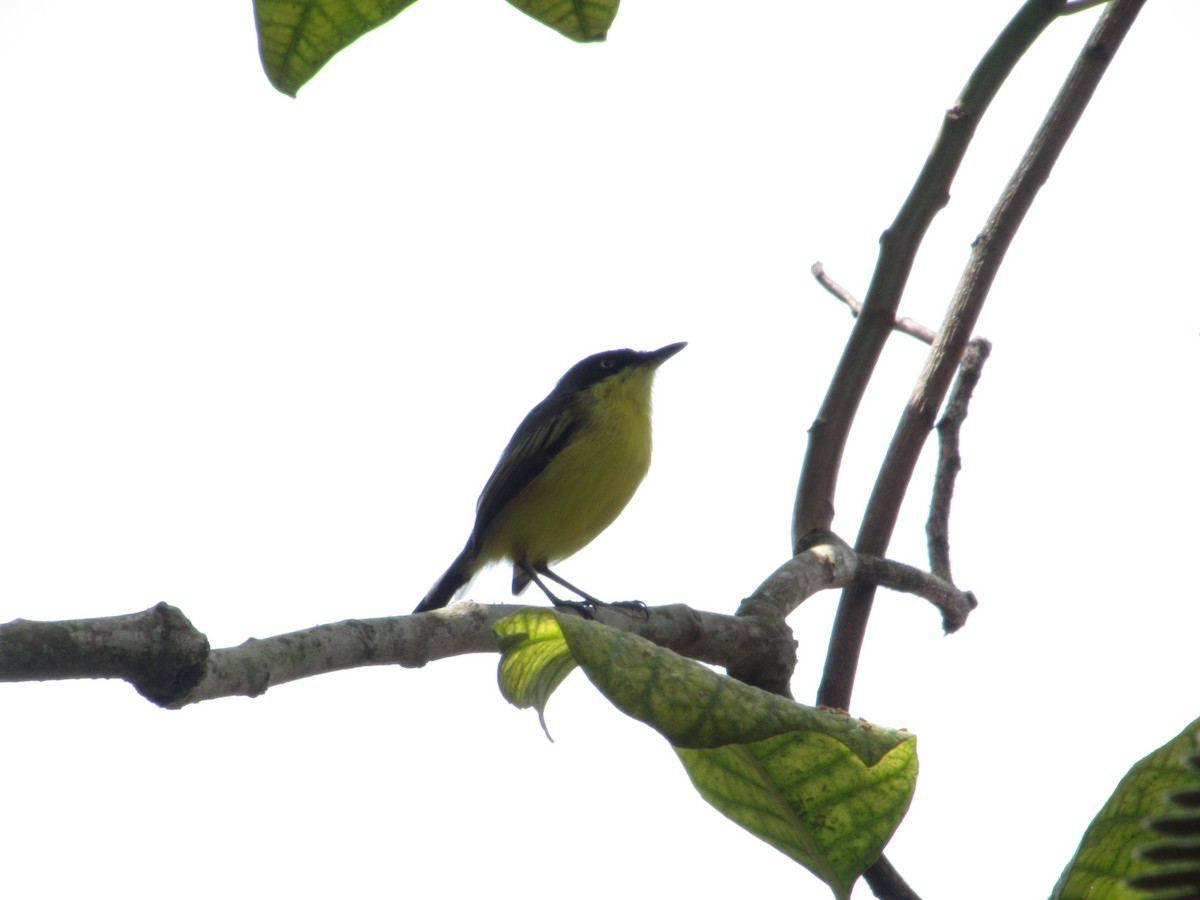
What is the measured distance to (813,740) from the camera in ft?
5.19

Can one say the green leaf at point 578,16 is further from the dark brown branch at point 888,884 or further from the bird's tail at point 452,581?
the bird's tail at point 452,581

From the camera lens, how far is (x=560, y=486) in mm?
6746

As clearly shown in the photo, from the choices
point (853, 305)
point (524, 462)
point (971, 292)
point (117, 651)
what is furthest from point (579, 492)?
point (117, 651)

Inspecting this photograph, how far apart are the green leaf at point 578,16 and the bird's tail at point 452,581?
Answer: 221 inches

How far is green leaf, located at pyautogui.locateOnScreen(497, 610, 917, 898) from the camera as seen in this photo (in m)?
1.38

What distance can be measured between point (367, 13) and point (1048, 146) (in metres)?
3.05

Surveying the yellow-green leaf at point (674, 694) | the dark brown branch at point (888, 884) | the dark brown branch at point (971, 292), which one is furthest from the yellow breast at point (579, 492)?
the yellow-green leaf at point (674, 694)

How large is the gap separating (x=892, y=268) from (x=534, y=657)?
2.70 m

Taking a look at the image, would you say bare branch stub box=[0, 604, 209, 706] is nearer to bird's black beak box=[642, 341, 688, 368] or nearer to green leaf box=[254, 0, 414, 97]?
green leaf box=[254, 0, 414, 97]

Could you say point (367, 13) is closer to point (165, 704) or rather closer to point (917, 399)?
point (165, 704)

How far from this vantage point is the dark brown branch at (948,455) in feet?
14.2

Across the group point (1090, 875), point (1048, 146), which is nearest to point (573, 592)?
point (1048, 146)

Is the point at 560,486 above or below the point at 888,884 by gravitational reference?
above

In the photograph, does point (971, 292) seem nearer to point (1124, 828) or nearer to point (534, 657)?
point (534, 657)
